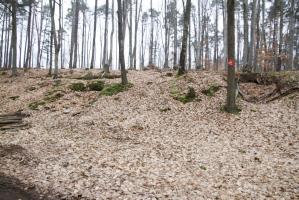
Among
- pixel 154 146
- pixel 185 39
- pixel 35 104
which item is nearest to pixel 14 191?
pixel 154 146

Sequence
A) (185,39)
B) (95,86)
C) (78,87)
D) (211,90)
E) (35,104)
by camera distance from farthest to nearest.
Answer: (78,87) < (95,86) < (185,39) < (35,104) < (211,90)

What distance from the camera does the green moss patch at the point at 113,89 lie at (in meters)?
17.1

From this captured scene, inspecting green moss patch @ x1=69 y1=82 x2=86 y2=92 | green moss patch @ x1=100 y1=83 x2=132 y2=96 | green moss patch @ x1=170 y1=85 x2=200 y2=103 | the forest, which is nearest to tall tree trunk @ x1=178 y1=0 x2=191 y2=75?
the forest

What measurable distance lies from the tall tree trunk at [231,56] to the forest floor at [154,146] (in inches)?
21.5

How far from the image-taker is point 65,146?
11.0 m

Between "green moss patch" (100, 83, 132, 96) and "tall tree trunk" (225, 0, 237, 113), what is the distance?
Result: 6.63 meters

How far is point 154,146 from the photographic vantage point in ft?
35.6

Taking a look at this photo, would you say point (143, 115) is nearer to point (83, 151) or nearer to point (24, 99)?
point (83, 151)

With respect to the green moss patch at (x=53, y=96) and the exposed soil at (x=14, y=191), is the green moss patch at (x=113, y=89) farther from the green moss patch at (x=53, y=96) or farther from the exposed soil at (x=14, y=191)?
the exposed soil at (x=14, y=191)

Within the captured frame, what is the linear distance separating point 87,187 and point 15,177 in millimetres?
2309

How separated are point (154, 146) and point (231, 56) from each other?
5.52 meters

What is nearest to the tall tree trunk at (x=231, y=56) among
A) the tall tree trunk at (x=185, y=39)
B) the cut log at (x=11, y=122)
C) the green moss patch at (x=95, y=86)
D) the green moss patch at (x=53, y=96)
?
the tall tree trunk at (x=185, y=39)

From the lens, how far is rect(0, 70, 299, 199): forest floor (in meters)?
7.85

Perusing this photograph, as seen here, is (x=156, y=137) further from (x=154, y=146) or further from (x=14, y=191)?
(x=14, y=191)
